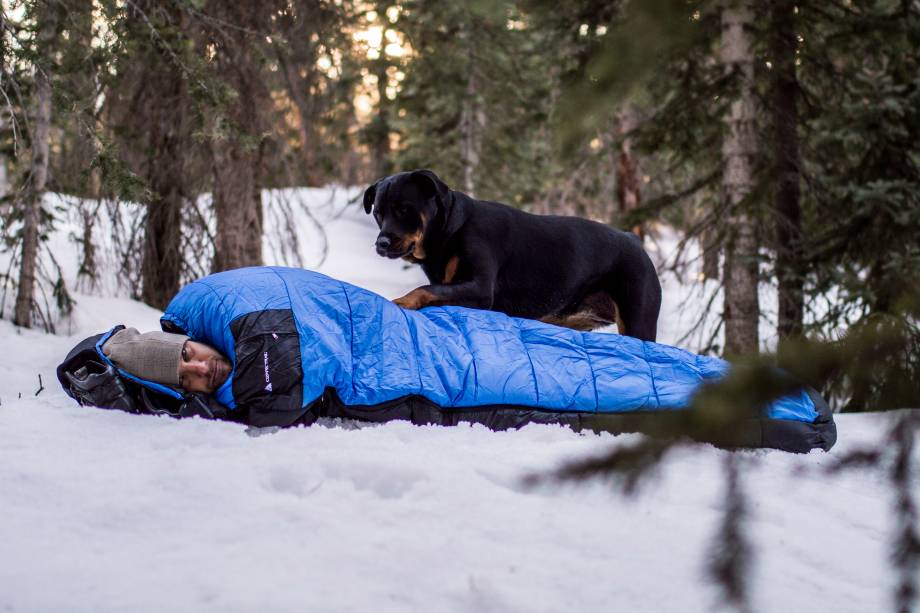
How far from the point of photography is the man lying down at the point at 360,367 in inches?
142

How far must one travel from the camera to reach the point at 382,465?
2887 millimetres

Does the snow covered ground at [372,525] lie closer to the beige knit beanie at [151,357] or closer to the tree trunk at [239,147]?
the beige knit beanie at [151,357]

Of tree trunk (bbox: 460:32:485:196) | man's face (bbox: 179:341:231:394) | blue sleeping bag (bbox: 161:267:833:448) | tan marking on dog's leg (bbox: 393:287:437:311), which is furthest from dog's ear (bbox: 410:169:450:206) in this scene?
tree trunk (bbox: 460:32:485:196)

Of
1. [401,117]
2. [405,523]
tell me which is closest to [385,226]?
[405,523]

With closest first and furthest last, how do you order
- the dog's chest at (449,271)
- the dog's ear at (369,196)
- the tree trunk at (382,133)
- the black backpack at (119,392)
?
1. the black backpack at (119,392)
2. the dog's chest at (449,271)
3. the dog's ear at (369,196)
4. the tree trunk at (382,133)

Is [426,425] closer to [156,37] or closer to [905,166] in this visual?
[156,37]

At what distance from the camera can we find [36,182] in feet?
19.0

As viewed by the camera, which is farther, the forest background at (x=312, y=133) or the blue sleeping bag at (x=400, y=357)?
the forest background at (x=312, y=133)

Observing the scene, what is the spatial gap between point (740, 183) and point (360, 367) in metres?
4.45

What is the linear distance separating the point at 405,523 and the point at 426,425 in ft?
4.00

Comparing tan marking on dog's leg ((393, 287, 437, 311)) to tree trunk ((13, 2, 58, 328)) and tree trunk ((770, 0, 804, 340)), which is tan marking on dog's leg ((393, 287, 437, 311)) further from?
tree trunk ((770, 0, 804, 340))

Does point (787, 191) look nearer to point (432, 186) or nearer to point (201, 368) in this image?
point (432, 186)

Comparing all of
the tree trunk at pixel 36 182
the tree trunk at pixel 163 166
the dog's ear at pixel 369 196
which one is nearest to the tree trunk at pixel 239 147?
the tree trunk at pixel 163 166

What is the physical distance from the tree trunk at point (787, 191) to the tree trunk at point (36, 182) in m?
5.54
